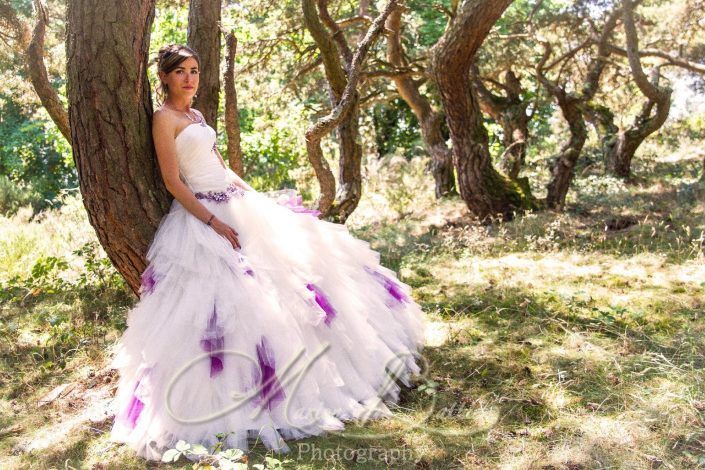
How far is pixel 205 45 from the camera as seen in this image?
4637 millimetres

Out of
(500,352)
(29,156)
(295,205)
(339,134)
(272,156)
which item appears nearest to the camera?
(500,352)

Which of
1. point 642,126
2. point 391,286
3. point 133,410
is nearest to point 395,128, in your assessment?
point 642,126

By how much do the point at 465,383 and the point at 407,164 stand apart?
32.5 feet

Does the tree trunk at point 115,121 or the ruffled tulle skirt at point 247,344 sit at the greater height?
the tree trunk at point 115,121

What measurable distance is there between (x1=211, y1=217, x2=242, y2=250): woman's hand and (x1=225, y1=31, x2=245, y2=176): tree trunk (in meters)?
2.21

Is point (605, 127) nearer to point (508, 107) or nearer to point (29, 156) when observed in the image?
point (508, 107)

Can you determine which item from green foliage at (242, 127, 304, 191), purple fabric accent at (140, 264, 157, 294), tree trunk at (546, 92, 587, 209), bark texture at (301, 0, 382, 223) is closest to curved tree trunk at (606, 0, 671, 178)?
tree trunk at (546, 92, 587, 209)

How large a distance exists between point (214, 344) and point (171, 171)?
1.06 m

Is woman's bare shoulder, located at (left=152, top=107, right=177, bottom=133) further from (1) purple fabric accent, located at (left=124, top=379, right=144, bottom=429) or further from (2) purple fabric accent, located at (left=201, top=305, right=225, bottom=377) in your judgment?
(1) purple fabric accent, located at (left=124, top=379, right=144, bottom=429)

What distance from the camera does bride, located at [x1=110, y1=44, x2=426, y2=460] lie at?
3119 mm

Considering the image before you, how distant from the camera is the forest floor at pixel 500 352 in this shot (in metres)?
3.06

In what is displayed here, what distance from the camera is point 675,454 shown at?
2.83 m

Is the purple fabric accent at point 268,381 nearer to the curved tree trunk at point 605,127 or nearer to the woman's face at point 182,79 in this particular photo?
the woman's face at point 182,79

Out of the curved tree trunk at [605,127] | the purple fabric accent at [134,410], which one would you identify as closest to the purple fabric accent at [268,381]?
the purple fabric accent at [134,410]
